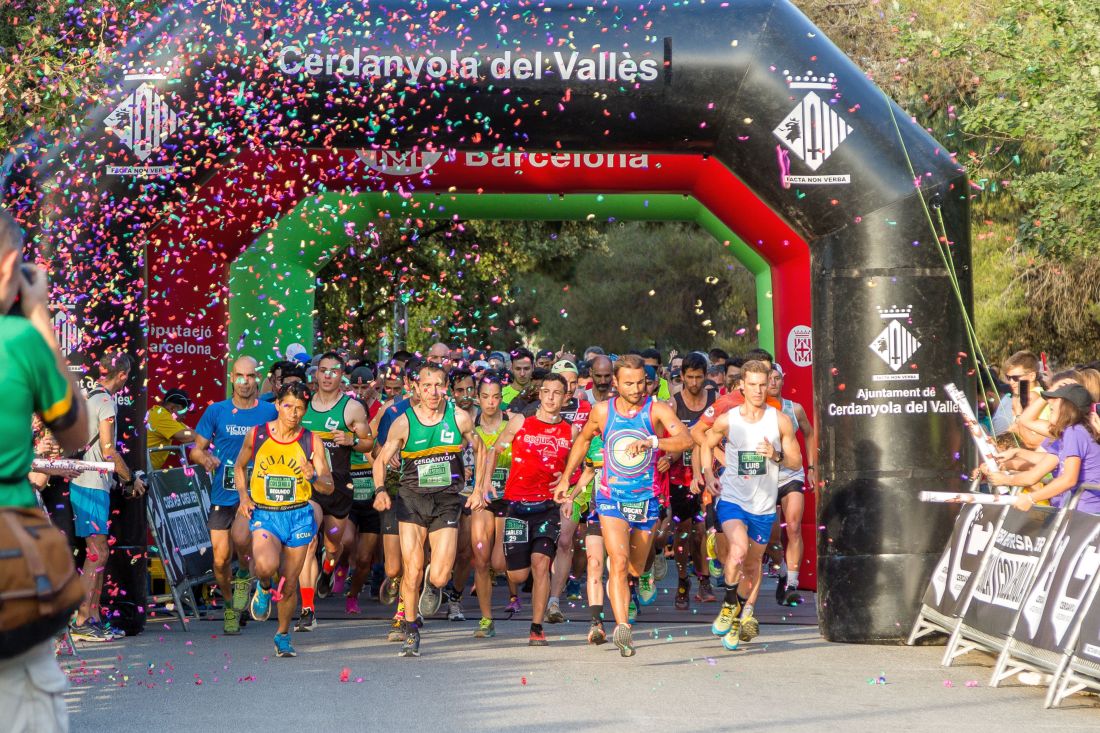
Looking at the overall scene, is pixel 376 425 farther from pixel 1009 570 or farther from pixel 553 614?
pixel 1009 570

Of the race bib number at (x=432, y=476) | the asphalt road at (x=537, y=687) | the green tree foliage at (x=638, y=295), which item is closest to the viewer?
the asphalt road at (x=537, y=687)

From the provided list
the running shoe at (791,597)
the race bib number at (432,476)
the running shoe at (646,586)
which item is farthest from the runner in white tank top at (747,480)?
the running shoe at (791,597)

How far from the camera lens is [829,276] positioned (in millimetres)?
10148

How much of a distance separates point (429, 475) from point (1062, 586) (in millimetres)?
4140

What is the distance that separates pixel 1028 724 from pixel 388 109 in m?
5.26

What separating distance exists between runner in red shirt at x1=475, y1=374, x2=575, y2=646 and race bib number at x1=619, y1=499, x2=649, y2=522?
0.97 metres

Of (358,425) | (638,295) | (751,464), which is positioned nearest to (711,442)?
(751,464)

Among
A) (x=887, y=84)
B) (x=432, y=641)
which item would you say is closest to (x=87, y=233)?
(x=432, y=641)

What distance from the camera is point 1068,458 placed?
871 centimetres

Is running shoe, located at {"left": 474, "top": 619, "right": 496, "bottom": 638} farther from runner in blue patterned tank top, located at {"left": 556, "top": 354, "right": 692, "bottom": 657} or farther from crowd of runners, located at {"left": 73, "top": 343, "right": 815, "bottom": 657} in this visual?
runner in blue patterned tank top, located at {"left": 556, "top": 354, "right": 692, "bottom": 657}

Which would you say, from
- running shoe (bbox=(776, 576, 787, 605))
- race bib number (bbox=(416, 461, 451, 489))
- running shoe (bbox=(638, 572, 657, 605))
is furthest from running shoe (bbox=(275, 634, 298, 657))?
running shoe (bbox=(776, 576, 787, 605))

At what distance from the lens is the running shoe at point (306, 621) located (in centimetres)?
1077

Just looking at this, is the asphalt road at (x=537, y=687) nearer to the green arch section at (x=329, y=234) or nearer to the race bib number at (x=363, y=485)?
the race bib number at (x=363, y=485)

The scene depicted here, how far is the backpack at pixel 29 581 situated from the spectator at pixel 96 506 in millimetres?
6508
